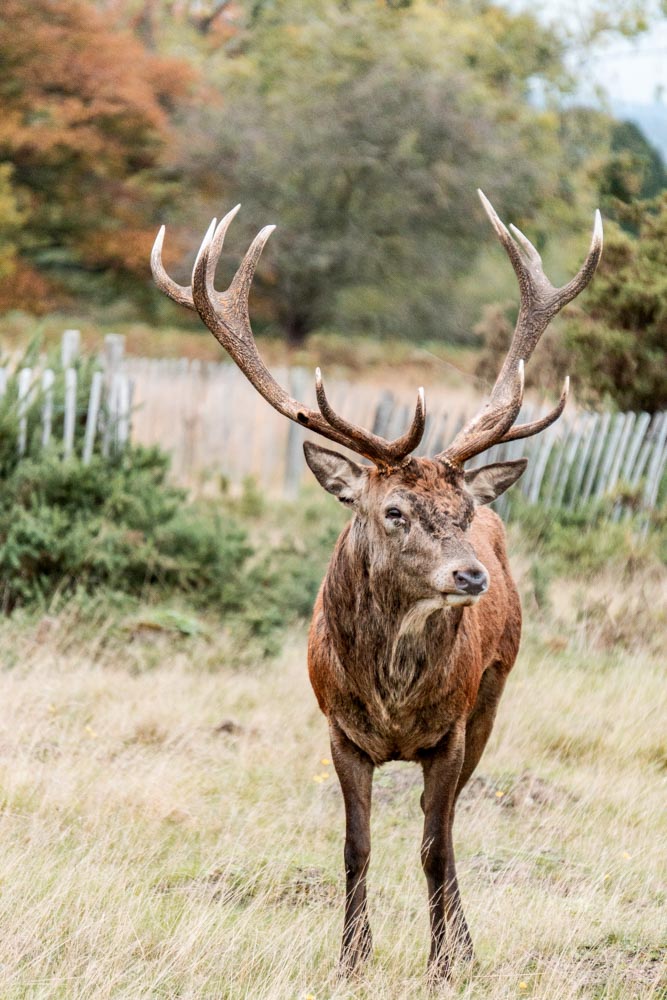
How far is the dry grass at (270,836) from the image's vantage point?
12.6 ft

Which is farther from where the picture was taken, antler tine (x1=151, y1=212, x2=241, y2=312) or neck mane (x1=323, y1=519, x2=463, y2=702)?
antler tine (x1=151, y1=212, x2=241, y2=312)

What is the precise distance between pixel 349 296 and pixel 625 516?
2056cm

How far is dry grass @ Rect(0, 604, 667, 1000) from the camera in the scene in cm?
384

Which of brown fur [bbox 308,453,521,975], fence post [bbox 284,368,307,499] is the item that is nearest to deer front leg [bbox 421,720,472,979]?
brown fur [bbox 308,453,521,975]

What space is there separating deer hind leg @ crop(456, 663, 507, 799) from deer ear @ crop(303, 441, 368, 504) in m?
1.23

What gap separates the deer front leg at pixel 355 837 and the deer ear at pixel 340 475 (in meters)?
0.81

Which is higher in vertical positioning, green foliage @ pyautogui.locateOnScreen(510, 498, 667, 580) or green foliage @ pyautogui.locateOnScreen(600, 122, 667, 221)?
green foliage @ pyautogui.locateOnScreen(600, 122, 667, 221)

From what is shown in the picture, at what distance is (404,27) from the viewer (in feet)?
99.3

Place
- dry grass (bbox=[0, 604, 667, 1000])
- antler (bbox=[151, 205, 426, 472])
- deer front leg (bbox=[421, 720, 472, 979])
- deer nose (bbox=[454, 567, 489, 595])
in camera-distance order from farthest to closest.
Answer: antler (bbox=[151, 205, 426, 472]) < deer front leg (bbox=[421, 720, 472, 979]) < dry grass (bbox=[0, 604, 667, 1000]) < deer nose (bbox=[454, 567, 489, 595])

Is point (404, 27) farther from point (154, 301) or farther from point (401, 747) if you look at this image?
point (401, 747)

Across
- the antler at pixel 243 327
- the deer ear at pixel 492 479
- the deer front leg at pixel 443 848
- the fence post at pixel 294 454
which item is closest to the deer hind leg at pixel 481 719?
the deer front leg at pixel 443 848

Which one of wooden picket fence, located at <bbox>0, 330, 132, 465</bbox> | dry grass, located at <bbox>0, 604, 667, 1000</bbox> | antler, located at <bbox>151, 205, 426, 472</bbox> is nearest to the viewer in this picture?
dry grass, located at <bbox>0, 604, 667, 1000</bbox>

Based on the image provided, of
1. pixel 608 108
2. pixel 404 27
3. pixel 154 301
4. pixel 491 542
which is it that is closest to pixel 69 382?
pixel 491 542

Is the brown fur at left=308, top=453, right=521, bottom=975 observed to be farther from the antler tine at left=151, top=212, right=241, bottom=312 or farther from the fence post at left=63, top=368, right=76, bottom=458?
the fence post at left=63, top=368, right=76, bottom=458
